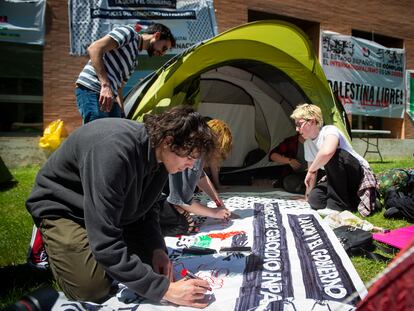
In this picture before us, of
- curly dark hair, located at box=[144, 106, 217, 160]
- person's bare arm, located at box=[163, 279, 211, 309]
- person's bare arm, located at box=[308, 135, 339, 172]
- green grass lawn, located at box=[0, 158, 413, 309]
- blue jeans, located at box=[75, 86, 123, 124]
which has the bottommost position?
green grass lawn, located at box=[0, 158, 413, 309]

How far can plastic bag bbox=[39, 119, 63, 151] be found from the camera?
542cm

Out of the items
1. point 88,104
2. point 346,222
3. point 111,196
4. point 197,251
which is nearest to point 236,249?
point 197,251

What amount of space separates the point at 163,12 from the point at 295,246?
5390mm

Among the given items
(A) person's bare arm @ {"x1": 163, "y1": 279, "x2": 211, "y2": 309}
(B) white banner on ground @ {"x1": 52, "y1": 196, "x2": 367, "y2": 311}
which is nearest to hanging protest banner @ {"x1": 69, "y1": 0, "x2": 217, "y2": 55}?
(B) white banner on ground @ {"x1": 52, "y1": 196, "x2": 367, "y2": 311}

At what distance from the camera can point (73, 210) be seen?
53.5 inches

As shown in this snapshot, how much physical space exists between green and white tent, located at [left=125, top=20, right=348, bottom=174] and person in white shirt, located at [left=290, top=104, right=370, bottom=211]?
2.19 feet

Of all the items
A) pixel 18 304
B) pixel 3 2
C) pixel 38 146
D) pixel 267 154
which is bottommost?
pixel 38 146

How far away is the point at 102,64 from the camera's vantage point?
2.27 meters

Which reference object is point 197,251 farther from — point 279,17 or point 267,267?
point 279,17

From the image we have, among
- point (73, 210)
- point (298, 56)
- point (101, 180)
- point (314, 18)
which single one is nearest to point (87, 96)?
point (73, 210)

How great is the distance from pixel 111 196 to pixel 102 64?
1.41m

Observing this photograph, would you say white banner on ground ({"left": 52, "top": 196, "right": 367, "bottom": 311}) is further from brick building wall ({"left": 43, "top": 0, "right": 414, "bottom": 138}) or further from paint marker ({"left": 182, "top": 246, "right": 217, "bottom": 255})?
brick building wall ({"left": 43, "top": 0, "right": 414, "bottom": 138})

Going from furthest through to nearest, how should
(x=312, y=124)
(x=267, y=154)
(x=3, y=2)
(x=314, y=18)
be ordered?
(x=314, y=18) → (x=3, y=2) → (x=267, y=154) → (x=312, y=124)

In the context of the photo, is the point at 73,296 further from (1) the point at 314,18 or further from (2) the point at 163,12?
(1) the point at 314,18
